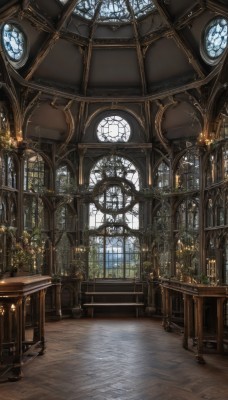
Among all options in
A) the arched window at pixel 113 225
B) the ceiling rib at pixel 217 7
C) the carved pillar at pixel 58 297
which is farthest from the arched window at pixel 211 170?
the carved pillar at pixel 58 297

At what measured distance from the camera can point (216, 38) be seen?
55.5 ft

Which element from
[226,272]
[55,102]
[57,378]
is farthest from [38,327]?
[55,102]

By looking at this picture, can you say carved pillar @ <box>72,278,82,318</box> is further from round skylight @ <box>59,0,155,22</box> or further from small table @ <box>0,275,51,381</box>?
round skylight @ <box>59,0,155,22</box>

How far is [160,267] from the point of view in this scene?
20.4 meters

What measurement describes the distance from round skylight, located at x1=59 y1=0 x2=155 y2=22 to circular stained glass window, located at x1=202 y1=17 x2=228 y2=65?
2.41 meters

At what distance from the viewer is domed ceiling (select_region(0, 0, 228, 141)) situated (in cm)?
1689

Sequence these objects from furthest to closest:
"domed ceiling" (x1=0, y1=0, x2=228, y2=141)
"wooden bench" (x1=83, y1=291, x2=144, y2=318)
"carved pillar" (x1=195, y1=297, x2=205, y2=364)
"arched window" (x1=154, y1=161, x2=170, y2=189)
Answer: "arched window" (x1=154, y1=161, x2=170, y2=189)
"wooden bench" (x1=83, y1=291, x2=144, y2=318)
"domed ceiling" (x1=0, y1=0, x2=228, y2=141)
"carved pillar" (x1=195, y1=297, x2=205, y2=364)

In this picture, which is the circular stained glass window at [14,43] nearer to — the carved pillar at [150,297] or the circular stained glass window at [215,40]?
the circular stained glass window at [215,40]

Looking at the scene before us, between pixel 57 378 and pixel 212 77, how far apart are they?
11.6 meters

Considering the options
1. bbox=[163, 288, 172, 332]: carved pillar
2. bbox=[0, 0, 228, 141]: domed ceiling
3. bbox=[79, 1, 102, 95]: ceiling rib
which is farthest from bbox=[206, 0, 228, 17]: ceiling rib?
bbox=[163, 288, 172, 332]: carved pillar

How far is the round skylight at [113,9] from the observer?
59.7 ft

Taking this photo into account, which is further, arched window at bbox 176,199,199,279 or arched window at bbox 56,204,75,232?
arched window at bbox 56,204,75,232

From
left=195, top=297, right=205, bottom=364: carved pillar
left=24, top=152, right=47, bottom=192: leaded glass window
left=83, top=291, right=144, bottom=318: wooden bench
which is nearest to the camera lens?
left=195, top=297, right=205, bottom=364: carved pillar

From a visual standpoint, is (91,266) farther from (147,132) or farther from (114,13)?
(114,13)
